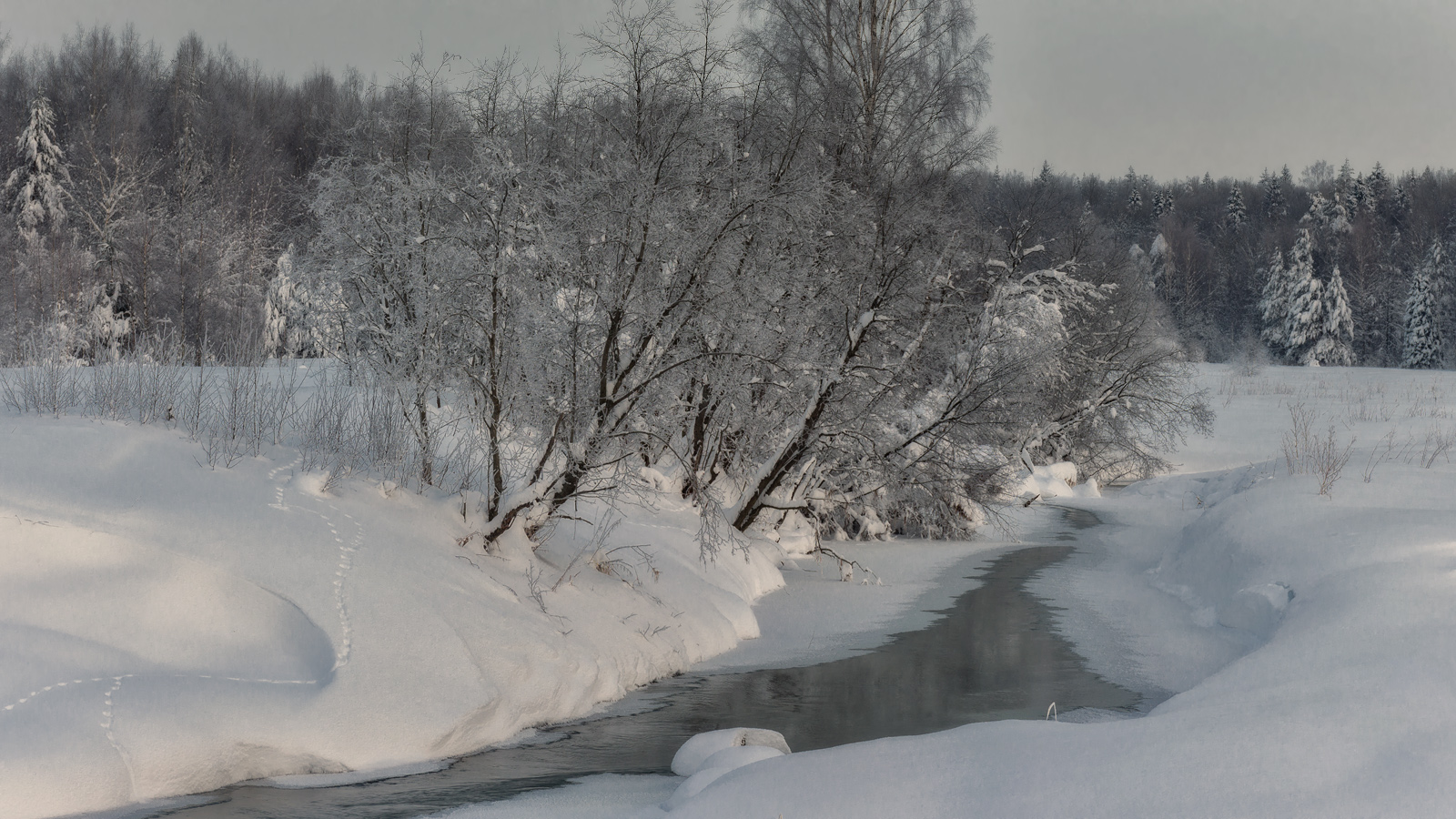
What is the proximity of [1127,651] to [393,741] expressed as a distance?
5.80 m

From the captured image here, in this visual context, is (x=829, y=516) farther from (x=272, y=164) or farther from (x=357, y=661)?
(x=272, y=164)

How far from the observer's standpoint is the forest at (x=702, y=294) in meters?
7.35

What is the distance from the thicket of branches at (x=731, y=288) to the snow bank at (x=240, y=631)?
111 cm

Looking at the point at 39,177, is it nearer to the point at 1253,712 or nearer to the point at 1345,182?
the point at 1253,712

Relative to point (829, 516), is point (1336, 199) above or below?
above

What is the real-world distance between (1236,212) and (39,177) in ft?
228

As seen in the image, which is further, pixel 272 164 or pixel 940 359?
pixel 272 164

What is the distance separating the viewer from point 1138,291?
2475cm

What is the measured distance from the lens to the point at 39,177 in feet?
101

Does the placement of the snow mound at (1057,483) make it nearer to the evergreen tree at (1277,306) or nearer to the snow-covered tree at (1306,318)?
the snow-covered tree at (1306,318)

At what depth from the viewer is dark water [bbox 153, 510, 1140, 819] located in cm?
473

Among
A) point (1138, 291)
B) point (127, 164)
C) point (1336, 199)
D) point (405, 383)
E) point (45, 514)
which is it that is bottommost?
point (45, 514)

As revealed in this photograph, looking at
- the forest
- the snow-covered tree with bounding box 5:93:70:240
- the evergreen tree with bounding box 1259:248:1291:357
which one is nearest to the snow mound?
the forest

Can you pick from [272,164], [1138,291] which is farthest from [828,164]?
[272,164]
